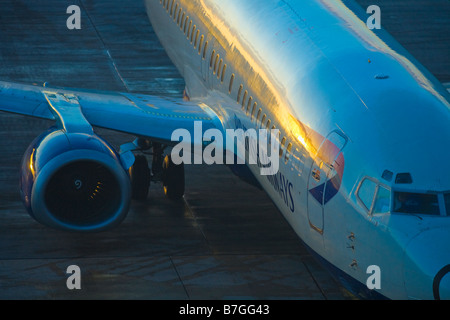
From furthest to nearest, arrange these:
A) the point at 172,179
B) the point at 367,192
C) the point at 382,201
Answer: the point at 172,179
the point at 367,192
the point at 382,201

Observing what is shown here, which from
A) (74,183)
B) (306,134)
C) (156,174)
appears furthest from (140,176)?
(306,134)

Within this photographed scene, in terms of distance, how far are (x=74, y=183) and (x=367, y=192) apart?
5.58 meters

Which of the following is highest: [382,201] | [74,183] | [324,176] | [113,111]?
[113,111]

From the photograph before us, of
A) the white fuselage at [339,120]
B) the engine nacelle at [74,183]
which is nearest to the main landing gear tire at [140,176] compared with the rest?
the white fuselage at [339,120]

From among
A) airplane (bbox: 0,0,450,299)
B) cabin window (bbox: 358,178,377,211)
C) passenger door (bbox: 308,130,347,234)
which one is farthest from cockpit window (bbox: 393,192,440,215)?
passenger door (bbox: 308,130,347,234)

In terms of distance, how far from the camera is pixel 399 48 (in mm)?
18547

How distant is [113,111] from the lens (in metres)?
20.3

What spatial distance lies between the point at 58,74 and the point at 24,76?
3.35 feet

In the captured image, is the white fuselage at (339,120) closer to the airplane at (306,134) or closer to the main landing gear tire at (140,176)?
the airplane at (306,134)

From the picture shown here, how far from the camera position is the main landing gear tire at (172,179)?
2231 cm

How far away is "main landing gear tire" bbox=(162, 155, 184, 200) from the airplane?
30 mm

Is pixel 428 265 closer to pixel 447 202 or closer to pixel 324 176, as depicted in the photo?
pixel 447 202

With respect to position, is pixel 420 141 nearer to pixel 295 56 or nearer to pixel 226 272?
pixel 295 56
